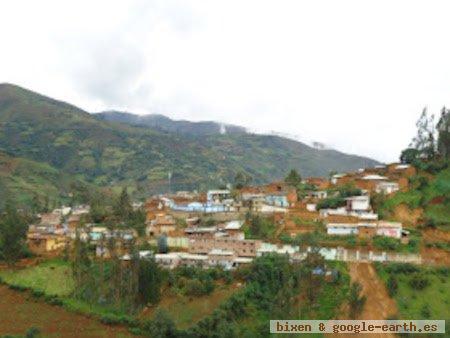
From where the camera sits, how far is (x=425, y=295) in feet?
128

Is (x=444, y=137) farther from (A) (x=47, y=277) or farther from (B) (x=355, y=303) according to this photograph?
(A) (x=47, y=277)

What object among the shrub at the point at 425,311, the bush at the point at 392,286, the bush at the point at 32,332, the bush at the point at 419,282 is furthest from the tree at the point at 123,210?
the shrub at the point at 425,311

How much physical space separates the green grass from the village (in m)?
2.73

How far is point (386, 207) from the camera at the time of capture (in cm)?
5081

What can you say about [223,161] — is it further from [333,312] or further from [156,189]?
[333,312]

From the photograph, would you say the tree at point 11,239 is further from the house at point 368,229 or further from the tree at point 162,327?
the house at point 368,229

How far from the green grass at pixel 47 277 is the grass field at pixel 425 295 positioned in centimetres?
2386

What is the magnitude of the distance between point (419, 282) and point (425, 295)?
0.99 metres

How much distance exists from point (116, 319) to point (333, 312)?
14.5 m

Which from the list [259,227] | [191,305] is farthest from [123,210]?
[191,305]

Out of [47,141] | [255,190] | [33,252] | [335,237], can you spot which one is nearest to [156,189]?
[47,141]

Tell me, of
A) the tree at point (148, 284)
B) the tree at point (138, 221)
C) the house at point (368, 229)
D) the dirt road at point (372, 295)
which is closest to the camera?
the dirt road at point (372, 295)

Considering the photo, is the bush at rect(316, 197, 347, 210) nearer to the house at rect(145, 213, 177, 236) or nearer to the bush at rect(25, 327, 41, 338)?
the house at rect(145, 213, 177, 236)

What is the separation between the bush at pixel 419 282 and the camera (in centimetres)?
3956
